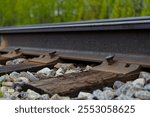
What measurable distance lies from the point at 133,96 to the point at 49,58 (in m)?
2.00

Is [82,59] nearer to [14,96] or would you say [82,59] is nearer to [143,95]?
[14,96]

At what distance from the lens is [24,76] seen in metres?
3.57

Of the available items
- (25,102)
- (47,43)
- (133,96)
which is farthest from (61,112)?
(47,43)

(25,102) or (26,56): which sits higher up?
(25,102)

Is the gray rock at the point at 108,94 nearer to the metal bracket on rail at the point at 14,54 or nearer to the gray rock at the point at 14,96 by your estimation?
the gray rock at the point at 14,96

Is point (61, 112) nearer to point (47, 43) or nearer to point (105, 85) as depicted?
point (105, 85)

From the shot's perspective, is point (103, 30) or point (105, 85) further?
point (103, 30)

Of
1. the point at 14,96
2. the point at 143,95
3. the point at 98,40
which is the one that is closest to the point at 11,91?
the point at 14,96

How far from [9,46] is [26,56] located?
1.18 metres

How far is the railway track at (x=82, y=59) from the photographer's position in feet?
9.90

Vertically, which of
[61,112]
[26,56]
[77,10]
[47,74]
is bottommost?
[77,10]

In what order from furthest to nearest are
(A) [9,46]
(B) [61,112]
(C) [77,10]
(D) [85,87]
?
(C) [77,10] < (A) [9,46] < (D) [85,87] < (B) [61,112]

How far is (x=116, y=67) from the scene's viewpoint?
11.3 ft

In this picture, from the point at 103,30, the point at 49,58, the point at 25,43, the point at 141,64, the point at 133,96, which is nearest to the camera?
the point at 133,96
